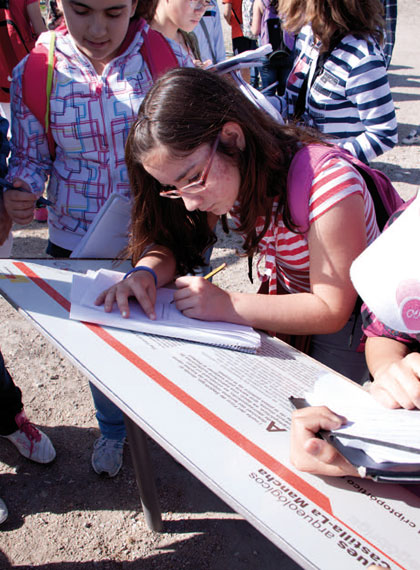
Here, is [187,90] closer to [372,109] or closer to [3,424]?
[372,109]

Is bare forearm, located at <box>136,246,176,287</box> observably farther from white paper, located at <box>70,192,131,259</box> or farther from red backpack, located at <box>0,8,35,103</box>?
red backpack, located at <box>0,8,35,103</box>

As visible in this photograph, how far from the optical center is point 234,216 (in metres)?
1.43

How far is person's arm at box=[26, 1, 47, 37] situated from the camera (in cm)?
349

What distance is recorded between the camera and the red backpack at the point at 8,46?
135 inches

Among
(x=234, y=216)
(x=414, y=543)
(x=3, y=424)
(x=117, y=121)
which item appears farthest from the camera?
(x=3, y=424)

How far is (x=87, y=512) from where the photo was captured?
194 cm

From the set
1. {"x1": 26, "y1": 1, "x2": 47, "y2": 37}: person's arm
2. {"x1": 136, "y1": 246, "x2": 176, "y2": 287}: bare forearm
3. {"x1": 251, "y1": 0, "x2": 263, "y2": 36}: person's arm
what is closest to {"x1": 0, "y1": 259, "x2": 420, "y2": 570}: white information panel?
{"x1": 136, "y1": 246, "x2": 176, "y2": 287}: bare forearm

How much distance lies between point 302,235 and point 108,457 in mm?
1242

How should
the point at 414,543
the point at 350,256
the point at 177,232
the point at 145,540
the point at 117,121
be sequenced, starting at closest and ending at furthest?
the point at 414,543, the point at 350,256, the point at 177,232, the point at 117,121, the point at 145,540

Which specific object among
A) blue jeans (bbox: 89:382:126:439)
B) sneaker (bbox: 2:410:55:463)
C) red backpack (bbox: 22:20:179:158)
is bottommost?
sneaker (bbox: 2:410:55:463)

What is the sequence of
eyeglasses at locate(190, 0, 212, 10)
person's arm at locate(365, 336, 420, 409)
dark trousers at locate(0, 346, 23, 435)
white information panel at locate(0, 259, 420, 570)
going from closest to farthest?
white information panel at locate(0, 259, 420, 570)
person's arm at locate(365, 336, 420, 409)
dark trousers at locate(0, 346, 23, 435)
eyeglasses at locate(190, 0, 212, 10)

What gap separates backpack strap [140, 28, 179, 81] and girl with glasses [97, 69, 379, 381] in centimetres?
48

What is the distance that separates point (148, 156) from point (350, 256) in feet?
1.79

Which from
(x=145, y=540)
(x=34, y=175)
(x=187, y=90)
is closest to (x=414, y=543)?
(x=187, y=90)
